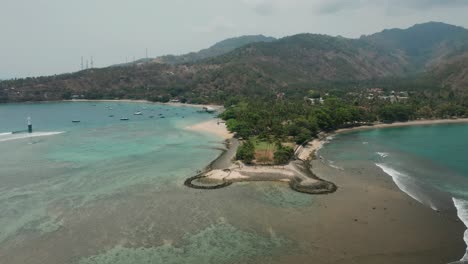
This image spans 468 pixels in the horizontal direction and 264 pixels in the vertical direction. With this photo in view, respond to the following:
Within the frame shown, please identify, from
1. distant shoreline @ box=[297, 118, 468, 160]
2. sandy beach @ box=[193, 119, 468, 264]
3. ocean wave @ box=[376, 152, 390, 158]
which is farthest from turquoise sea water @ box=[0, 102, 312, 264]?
ocean wave @ box=[376, 152, 390, 158]

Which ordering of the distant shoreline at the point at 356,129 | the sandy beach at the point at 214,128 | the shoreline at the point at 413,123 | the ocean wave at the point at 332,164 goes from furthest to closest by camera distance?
the shoreline at the point at 413,123, the sandy beach at the point at 214,128, the distant shoreline at the point at 356,129, the ocean wave at the point at 332,164

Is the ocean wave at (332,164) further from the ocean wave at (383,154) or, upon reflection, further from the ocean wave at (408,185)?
the ocean wave at (383,154)

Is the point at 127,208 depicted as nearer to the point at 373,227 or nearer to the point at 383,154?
the point at 373,227

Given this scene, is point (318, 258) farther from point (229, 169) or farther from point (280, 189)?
point (229, 169)

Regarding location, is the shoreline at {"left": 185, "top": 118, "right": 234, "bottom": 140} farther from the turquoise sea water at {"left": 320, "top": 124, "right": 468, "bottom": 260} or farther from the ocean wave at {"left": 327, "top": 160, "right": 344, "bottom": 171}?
the ocean wave at {"left": 327, "top": 160, "right": 344, "bottom": 171}

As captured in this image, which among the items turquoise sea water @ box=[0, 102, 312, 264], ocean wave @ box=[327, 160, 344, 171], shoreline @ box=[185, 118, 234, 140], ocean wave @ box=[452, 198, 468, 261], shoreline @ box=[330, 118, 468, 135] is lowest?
turquoise sea water @ box=[0, 102, 312, 264]

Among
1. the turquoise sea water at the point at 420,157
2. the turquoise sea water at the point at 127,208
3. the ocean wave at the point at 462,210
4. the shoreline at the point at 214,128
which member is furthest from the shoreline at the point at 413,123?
the ocean wave at the point at 462,210

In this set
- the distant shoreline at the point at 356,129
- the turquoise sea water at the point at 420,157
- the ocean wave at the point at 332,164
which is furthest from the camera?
the distant shoreline at the point at 356,129
